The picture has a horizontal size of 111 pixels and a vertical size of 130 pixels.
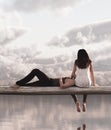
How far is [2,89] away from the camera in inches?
315

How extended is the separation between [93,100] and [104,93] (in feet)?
0.87

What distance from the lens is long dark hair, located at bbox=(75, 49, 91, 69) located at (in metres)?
7.00

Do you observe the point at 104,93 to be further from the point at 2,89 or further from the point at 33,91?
the point at 2,89

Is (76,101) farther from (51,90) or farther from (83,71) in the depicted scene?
(83,71)

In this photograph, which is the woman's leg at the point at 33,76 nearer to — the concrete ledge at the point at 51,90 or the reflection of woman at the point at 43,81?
the reflection of woman at the point at 43,81

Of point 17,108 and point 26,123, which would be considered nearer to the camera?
point 26,123

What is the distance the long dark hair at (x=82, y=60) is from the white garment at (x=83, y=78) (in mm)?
86

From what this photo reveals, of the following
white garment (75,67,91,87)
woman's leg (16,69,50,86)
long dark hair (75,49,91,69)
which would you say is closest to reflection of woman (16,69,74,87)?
woman's leg (16,69,50,86)

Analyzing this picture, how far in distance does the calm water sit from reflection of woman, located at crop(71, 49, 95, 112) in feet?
2.06

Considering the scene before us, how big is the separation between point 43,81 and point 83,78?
75 cm

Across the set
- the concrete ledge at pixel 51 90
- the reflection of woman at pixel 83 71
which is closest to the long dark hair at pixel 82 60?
the reflection of woman at pixel 83 71

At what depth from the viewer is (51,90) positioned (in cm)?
777

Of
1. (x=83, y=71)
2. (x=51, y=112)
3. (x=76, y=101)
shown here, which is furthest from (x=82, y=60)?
(x=51, y=112)

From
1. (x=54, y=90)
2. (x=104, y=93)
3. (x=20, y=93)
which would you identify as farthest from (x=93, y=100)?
(x=20, y=93)
